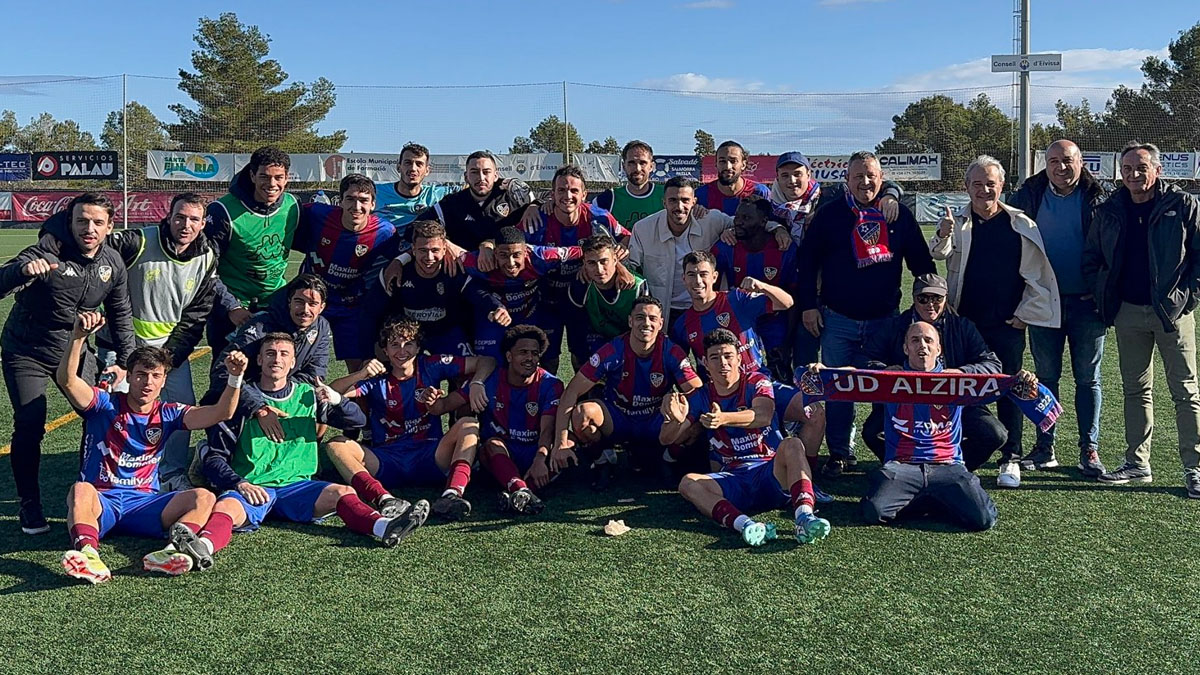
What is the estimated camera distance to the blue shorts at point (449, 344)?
19.9 ft

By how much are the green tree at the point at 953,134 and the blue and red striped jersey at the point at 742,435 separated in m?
23.9

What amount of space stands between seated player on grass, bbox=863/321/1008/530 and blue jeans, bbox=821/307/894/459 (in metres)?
0.45

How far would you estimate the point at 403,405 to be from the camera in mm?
5609

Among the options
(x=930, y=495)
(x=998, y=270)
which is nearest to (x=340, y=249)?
(x=930, y=495)

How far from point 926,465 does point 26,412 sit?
4.30 meters

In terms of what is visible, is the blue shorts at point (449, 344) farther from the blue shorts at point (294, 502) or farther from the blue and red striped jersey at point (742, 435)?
the blue and red striped jersey at point (742, 435)

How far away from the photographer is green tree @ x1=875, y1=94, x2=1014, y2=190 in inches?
1388

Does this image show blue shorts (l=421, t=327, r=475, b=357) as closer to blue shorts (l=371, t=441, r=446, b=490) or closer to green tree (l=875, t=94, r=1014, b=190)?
blue shorts (l=371, t=441, r=446, b=490)

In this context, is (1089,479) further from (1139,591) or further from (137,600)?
(137,600)

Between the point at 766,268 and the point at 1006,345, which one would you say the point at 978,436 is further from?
the point at 766,268

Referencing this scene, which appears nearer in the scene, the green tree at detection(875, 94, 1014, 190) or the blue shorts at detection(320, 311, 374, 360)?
the blue shorts at detection(320, 311, 374, 360)

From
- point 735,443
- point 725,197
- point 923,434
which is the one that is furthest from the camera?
point 725,197

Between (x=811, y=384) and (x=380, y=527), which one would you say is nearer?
(x=380, y=527)

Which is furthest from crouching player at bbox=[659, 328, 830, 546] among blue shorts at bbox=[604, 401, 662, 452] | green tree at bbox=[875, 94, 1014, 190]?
green tree at bbox=[875, 94, 1014, 190]
